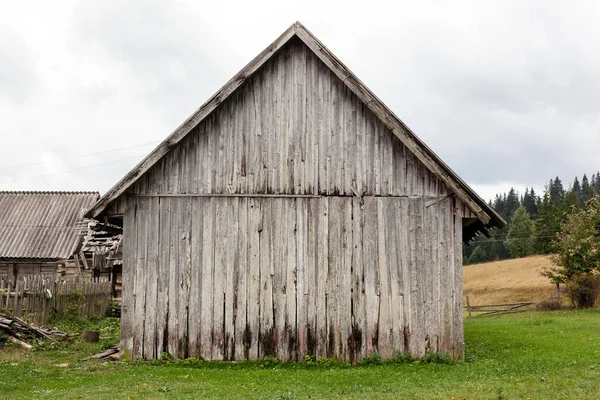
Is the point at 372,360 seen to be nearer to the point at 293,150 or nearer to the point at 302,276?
the point at 302,276

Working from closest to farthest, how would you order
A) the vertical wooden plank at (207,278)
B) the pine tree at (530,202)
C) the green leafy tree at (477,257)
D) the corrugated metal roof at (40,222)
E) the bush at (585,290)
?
the vertical wooden plank at (207,278)
the corrugated metal roof at (40,222)
the bush at (585,290)
the green leafy tree at (477,257)
the pine tree at (530,202)

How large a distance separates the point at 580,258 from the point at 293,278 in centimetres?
3160

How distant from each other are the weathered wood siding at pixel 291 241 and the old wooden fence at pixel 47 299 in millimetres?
8345

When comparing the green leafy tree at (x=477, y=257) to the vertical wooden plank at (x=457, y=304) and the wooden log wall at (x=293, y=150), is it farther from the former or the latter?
the wooden log wall at (x=293, y=150)

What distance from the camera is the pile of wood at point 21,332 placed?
17672 millimetres

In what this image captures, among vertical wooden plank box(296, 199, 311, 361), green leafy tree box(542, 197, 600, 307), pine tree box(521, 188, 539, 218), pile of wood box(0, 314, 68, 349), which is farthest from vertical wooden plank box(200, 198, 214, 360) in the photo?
pine tree box(521, 188, 539, 218)

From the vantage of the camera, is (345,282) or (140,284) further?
(140,284)

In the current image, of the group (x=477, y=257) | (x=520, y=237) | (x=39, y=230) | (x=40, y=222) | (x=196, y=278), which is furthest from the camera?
(x=477, y=257)

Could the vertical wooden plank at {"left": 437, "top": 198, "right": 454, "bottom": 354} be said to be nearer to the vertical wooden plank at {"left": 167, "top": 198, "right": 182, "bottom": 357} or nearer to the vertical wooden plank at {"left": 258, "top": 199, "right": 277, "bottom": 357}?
the vertical wooden plank at {"left": 258, "top": 199, "right": 277, "bottom": 357}

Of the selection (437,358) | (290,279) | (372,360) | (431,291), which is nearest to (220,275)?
(290,279)

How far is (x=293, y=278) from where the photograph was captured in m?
14.8

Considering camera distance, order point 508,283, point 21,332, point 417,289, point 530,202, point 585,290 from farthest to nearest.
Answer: point 530,202 → point 508,283 → point 585,290 → point 21,332 → point 417,289

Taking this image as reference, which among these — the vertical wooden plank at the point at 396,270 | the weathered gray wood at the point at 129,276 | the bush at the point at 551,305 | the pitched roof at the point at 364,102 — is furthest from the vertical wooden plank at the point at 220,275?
the bush at the point at 551,305

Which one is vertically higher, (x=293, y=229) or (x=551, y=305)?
(x=293, y=229)
